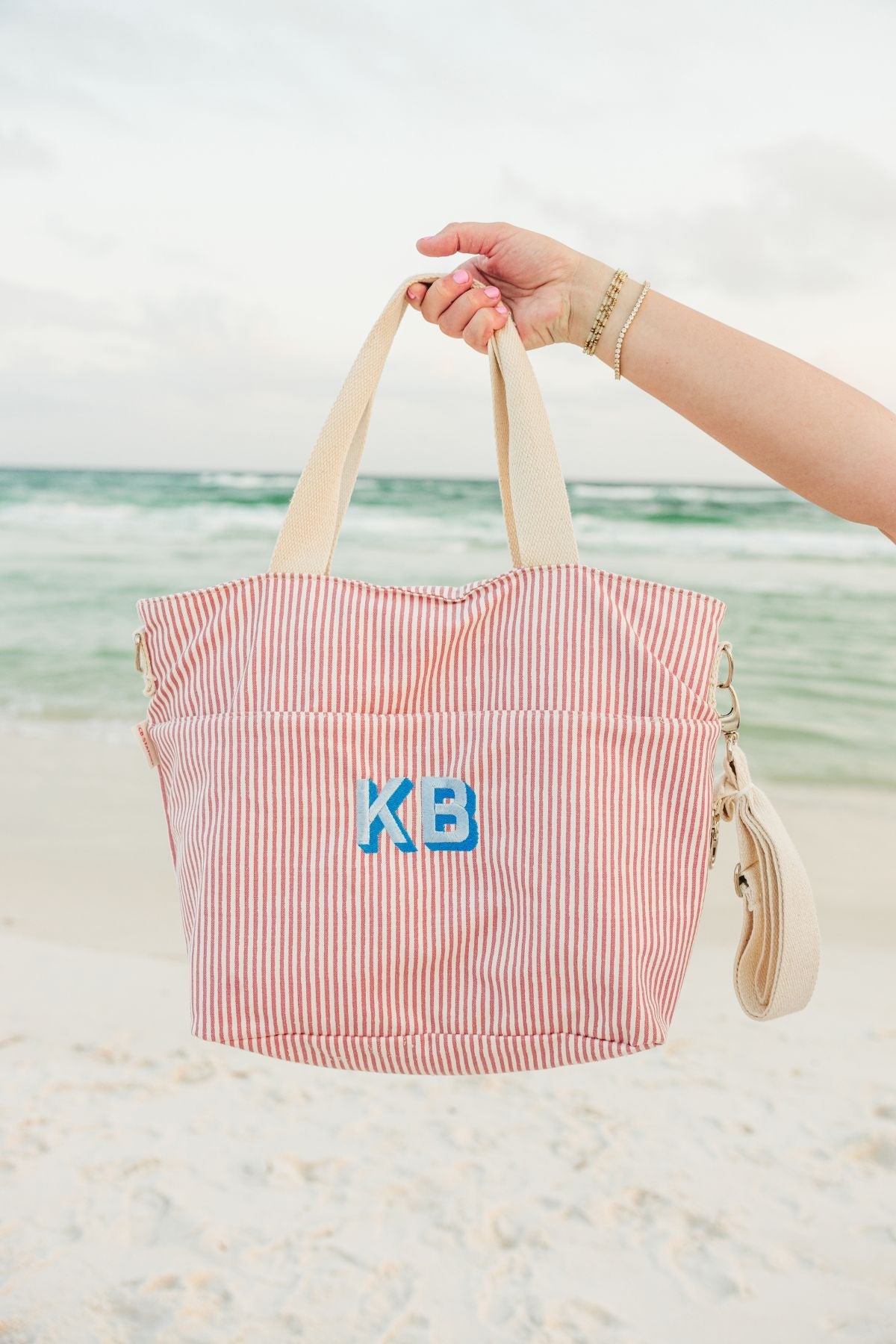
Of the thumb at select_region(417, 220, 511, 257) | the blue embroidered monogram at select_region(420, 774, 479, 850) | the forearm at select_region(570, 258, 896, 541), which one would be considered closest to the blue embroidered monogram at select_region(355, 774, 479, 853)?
the blue embroidered monogram at select_region(420, 774, 479, 850)

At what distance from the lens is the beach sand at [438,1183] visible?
170 centimetres

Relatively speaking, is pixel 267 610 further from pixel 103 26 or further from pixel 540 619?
pixel 103 26

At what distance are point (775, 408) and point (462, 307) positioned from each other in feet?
1.17

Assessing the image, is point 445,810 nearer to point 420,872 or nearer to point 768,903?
point 420,872

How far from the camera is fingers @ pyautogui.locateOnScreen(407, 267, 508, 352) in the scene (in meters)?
1.14

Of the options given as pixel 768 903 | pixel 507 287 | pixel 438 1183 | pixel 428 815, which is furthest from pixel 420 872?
pixel 438 1183

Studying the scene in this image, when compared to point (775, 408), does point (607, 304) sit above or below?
above

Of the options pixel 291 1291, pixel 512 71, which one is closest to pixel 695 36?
pixel 512 71

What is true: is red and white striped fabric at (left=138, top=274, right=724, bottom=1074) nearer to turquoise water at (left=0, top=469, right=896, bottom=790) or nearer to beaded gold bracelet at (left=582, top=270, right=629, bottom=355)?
beaded gold bracelet at (left=582, top=270, right=629, bottom=355)

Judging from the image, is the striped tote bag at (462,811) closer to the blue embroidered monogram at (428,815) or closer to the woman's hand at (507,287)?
the blue embroidered monogram at (428,815)

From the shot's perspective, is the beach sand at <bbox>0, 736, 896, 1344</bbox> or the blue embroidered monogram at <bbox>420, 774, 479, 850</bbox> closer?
the blue embroidered monogram at <bbox>420, 774, 479, 850</bbox>

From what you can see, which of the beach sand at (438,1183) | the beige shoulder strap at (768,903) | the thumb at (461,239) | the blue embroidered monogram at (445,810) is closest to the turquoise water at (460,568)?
the beach sand at (438,1183)

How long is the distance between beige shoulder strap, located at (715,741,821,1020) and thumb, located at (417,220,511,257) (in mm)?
654

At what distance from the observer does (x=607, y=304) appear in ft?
3.87
